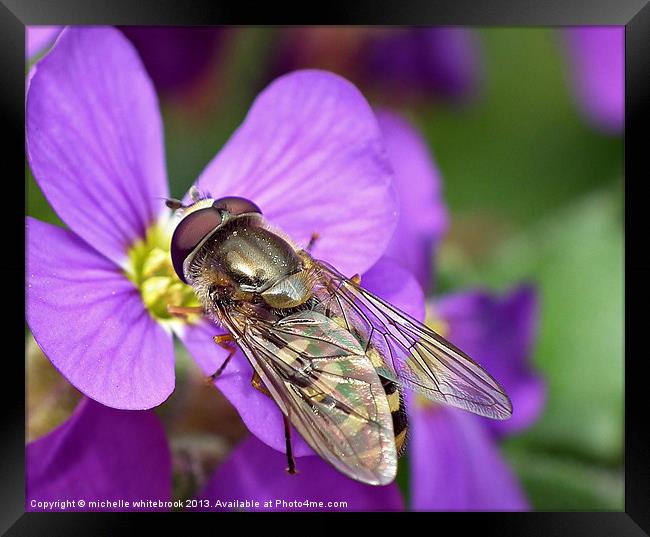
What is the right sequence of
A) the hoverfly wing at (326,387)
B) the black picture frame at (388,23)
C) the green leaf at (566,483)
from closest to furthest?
the hoverfly wing at (326,387) < the black picture frame at (388,23) < the green leaf at (566,483)

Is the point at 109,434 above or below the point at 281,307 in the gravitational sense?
below

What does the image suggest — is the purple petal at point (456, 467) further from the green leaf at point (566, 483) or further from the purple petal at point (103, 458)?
the purple petal at point (103, 458)

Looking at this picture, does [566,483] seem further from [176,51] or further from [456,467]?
[176,51]

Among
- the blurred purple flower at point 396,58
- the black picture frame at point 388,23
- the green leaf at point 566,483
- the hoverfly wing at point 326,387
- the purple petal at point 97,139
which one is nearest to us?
the hoverfly wing at point 326,387

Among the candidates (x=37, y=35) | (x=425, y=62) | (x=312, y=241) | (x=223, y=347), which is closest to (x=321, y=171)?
(x=312, y=241)

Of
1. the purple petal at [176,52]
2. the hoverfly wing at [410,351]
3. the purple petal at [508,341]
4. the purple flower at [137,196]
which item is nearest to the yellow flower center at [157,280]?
the purple flower at [137,196]

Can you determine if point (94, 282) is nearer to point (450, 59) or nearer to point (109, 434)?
point (109, 434)
